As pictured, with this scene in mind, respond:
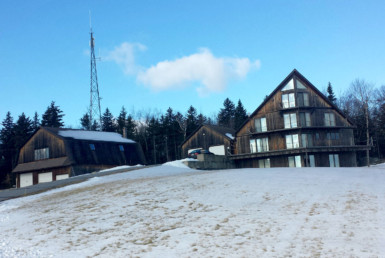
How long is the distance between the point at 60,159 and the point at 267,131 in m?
26.8

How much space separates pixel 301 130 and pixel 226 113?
170 ft

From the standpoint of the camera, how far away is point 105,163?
48.9 m

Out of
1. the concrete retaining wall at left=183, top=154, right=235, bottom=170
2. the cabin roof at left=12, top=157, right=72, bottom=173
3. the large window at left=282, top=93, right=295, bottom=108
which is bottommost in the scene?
the concrete retaining wall at left=183, top=154, right=235, bottom=170

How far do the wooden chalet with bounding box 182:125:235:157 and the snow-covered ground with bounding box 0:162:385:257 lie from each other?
34.0m

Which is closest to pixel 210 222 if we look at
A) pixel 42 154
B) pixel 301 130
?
pixel 301 130

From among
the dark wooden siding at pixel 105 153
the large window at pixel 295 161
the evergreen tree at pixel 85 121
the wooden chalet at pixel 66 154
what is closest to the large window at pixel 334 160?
the large window at pixel 295 161

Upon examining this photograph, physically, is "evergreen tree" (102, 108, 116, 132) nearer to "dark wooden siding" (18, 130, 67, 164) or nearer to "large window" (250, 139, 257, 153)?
"dark wooden siding" (18, 130, 67, 164)

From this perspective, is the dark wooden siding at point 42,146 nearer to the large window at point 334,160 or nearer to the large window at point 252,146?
the large window at point 252,146

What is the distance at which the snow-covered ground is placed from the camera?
9.12 metres

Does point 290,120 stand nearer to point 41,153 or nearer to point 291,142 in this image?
point 291,142

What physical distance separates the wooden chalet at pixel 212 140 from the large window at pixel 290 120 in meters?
8.85

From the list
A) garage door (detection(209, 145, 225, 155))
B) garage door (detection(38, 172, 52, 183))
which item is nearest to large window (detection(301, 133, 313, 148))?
garage door (detection(209, 145, 225, 155))

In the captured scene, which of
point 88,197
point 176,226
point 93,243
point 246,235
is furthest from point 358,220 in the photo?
point 88,197

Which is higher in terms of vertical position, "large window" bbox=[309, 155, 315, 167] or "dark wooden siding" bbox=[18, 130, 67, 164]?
"dark wooden siding" bbox=[18, 130, 67, 164]
